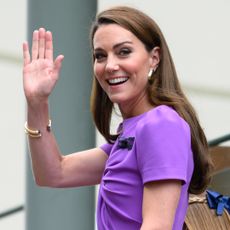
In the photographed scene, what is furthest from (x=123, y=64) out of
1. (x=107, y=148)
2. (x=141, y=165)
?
(x=107, y=148)

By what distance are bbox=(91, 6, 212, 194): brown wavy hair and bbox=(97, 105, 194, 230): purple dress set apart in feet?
0.17

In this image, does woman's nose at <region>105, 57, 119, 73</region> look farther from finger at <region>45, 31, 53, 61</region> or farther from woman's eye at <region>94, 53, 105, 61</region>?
finger at <region>45, 31, 53, 61</region>

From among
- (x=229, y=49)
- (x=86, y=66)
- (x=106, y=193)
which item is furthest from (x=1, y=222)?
(x=106, y=193)

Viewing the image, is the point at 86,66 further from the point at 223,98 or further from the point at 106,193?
the point at 106,193

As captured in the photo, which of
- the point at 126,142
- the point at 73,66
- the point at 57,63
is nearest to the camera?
the point at 126,142

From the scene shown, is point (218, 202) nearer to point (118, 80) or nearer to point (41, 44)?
point (118, 80)

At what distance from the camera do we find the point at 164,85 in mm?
1894

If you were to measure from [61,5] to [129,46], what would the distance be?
120cm

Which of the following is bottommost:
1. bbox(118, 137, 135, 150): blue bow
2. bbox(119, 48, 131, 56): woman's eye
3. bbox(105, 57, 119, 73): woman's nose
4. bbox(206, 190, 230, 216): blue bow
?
bbox(206, 190, 230, 216): blue bow

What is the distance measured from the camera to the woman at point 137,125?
173cm

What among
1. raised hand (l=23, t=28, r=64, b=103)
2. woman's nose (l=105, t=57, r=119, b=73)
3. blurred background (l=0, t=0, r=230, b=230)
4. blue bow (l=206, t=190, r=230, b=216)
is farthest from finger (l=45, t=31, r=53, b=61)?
blurred background (l=0, t=0, r=230, b=230)

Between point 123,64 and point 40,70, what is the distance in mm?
280

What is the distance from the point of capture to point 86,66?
3.05 metres

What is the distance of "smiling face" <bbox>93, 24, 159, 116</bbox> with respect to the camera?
1.87 m
